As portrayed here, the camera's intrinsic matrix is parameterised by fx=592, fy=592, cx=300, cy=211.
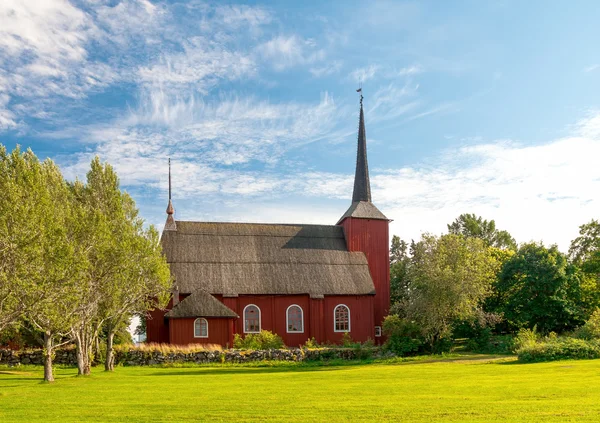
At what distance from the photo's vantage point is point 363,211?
5019 cm

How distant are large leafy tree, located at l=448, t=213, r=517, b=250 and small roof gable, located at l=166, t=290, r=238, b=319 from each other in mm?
47345

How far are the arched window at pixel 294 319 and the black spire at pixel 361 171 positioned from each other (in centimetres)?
1201

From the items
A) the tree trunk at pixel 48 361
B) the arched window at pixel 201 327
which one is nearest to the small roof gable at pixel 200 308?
the arched window at pixel 201 327

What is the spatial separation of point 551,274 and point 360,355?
1612cm

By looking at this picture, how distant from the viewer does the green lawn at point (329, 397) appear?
1433cm

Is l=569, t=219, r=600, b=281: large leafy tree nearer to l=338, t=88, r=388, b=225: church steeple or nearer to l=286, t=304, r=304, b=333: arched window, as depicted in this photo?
l=338, t=88, r=388, b=225: church steeple

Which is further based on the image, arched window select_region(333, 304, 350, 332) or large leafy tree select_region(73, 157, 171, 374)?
arched window select_region(333, 304, 350, 332)


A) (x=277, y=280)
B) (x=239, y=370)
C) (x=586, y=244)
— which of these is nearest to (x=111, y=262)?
(x=239, y=370)

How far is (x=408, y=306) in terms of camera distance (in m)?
39.4

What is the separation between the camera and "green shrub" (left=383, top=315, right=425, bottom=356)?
124 ft

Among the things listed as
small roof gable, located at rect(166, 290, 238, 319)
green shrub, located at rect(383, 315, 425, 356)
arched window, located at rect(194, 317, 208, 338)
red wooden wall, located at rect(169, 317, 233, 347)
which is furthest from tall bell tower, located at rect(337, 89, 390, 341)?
arched window, located at rect(194, 317, 208, 338)

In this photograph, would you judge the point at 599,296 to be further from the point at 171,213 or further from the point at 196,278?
the point at 171,213

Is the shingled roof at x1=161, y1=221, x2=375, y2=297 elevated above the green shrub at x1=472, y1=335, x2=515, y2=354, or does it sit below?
above

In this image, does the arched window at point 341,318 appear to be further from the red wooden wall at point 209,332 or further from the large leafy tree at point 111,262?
the large leafy tree at point 111,262
